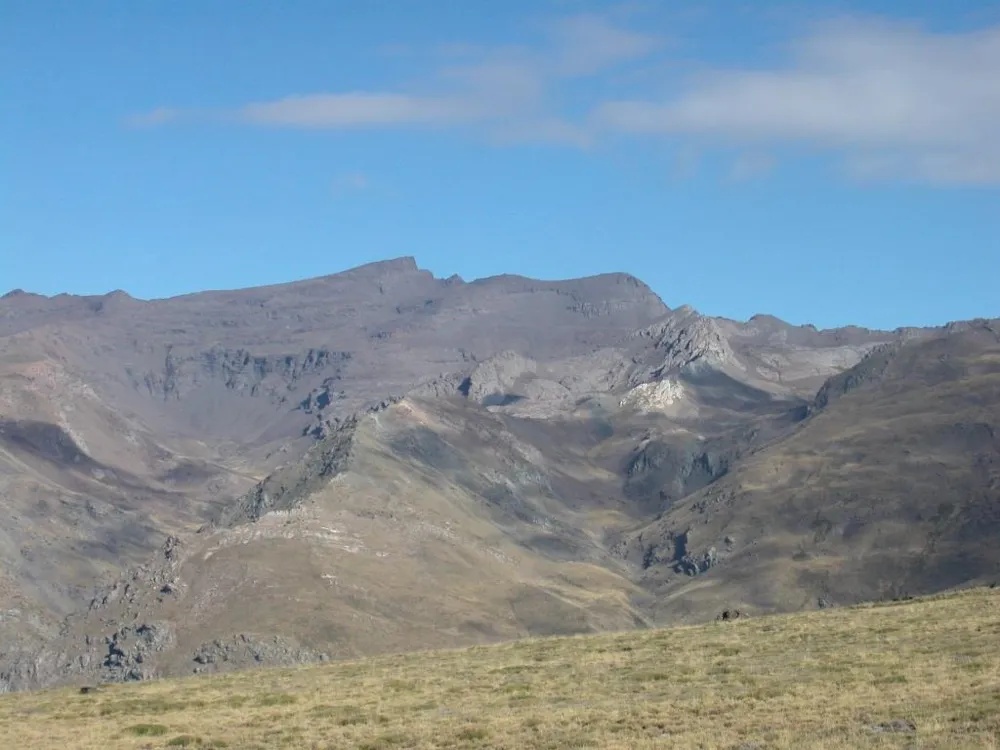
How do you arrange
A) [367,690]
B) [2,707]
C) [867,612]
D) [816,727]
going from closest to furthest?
[816,727] → [367,690] → [2,707] → [867,612]

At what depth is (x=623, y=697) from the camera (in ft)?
196

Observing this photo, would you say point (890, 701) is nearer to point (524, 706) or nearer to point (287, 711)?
point (524, 706)

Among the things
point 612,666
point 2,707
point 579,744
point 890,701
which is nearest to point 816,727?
point 890,701

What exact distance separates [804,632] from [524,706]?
734 inches

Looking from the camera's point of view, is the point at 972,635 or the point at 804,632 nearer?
the point at 972,635

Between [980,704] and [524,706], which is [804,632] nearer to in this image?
[524,706]

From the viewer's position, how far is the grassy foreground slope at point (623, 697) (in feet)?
164

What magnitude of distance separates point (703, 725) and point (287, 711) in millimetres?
19724

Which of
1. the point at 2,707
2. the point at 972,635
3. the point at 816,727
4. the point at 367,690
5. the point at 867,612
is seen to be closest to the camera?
the point at 816,727

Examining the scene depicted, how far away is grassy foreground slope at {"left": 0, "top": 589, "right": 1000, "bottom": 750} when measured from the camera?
50.0 metres

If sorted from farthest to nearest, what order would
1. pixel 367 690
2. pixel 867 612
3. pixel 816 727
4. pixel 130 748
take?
pixel 867 612 → pixel 367 690 → pixel 130 748 → pixel 816 727

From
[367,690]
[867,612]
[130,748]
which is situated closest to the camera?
[130,748]

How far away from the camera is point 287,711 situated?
64.0 metres

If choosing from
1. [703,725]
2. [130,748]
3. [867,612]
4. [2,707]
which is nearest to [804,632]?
[867,612]
